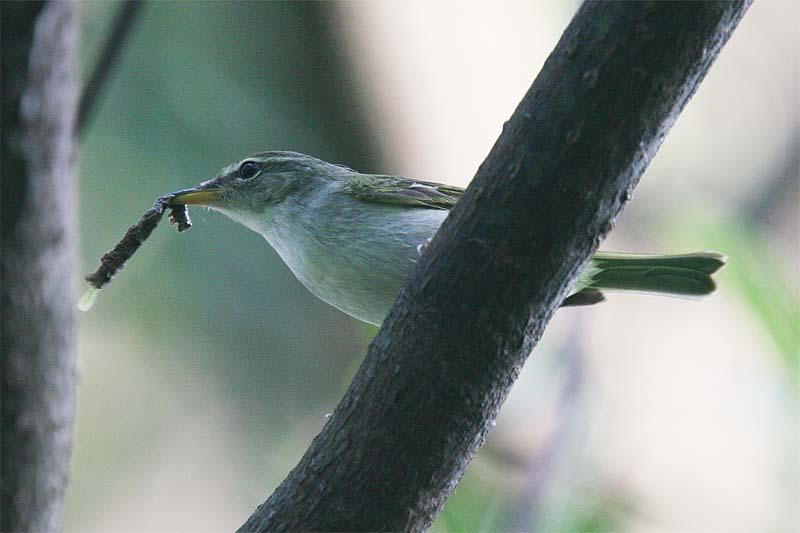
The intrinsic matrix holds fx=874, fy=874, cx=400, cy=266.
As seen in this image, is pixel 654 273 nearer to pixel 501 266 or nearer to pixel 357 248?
pixel 357 248

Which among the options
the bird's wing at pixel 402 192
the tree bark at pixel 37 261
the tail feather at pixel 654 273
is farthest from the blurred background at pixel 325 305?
the tree bark at pixel 37 261

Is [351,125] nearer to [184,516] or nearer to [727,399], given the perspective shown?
[727,399]

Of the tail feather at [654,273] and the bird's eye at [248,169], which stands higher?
the tail feather at [654,273]

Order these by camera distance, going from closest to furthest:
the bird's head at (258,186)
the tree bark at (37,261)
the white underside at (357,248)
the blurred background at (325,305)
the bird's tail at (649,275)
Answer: the tree bark at (37,261) → the white underside at (357,248) → the bird's tail at (649,275) → the bird's head at (258,186) → the blurred background at (325,305)

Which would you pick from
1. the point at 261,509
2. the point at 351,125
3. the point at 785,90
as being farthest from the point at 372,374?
the point at 785,90

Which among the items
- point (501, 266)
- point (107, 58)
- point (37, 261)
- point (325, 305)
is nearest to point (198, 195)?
point (107, 58)

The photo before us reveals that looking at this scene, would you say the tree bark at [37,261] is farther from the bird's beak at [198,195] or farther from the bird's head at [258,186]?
the bird's head at [258,186]

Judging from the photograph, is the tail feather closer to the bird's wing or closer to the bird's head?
the bird's wing

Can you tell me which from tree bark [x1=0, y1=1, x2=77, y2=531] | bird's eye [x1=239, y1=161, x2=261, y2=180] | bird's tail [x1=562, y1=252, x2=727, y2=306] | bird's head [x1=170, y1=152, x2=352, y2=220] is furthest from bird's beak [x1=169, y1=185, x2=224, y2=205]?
bird's tail [x1=562, y1=252, x2=727, y2=306]
